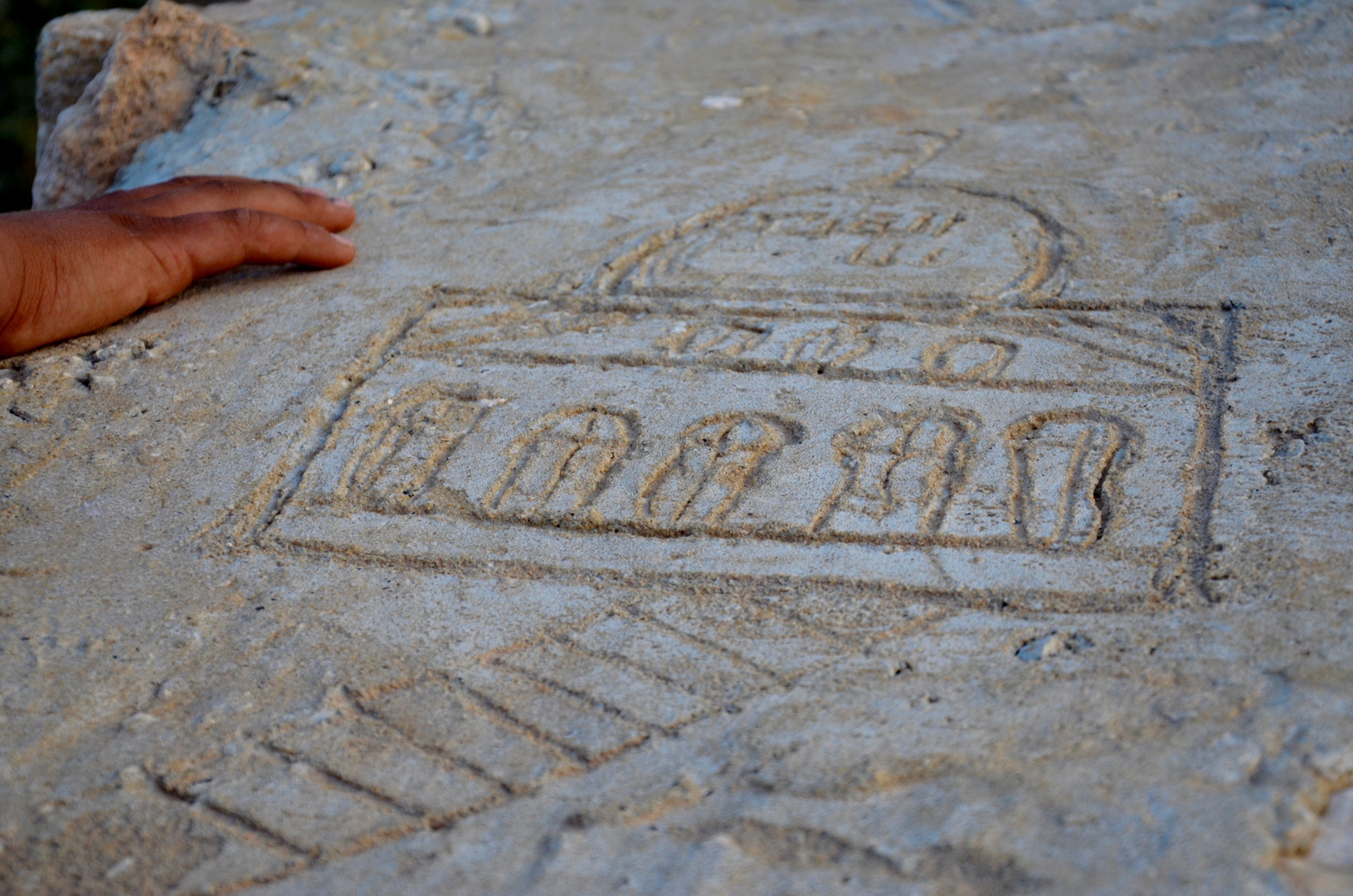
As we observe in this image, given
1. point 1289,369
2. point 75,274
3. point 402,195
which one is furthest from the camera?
point 402,195

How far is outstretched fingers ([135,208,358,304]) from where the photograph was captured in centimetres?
263

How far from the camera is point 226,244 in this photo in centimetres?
269

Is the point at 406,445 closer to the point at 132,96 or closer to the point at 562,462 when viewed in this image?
the point at 562,462

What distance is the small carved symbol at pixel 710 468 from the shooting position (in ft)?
6.30

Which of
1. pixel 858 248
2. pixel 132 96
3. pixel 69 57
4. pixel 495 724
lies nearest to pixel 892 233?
pixel 858 248

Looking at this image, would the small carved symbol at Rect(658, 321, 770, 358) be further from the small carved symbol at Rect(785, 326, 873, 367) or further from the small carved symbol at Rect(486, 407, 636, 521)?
the small carved symbol at Rect(486, 407, 636, 521)

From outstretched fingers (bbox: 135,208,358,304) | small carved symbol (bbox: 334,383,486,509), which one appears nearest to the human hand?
outstretched fingers (bbox: 135,208,358,304)

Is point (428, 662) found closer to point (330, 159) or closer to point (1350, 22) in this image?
point (330, 159)

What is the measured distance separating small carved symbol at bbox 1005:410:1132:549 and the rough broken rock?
3.01 meters

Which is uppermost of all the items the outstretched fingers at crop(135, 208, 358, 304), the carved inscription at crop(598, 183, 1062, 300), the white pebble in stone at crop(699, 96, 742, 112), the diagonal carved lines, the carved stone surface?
the white pebble in stone at crop(699, 96, 742, 112)

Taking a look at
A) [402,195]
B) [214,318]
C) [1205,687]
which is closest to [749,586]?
[1205,687]

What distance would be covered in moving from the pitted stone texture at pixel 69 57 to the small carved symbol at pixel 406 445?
2.62 metres

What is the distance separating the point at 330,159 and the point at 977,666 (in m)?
2.59

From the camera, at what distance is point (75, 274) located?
97.0 inches
